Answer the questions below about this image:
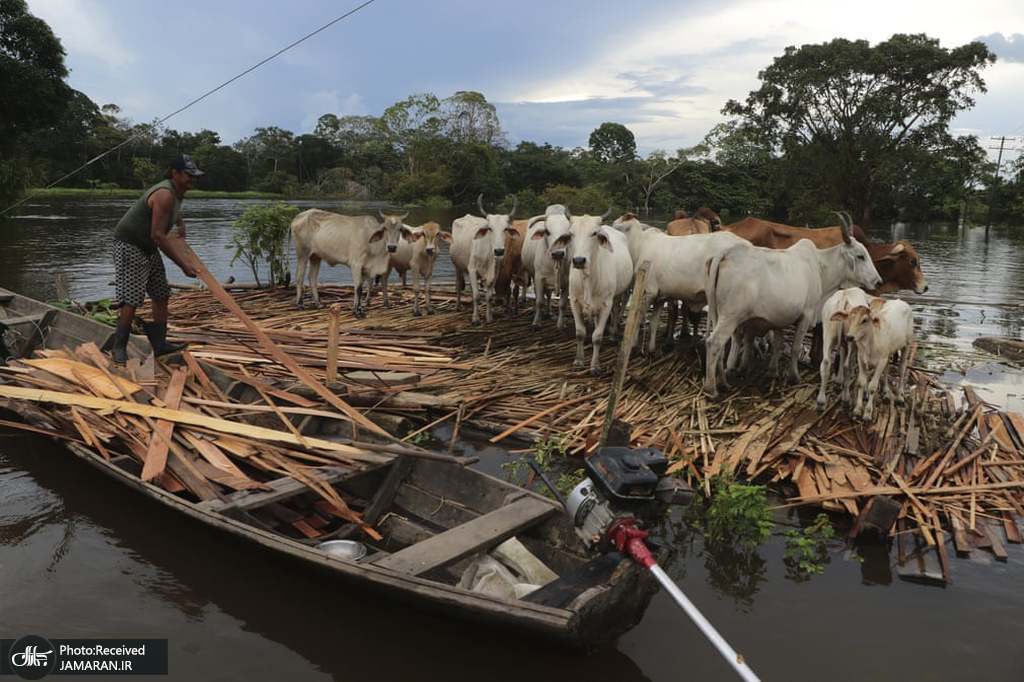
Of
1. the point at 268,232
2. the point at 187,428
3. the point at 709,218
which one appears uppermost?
the point at 268,232

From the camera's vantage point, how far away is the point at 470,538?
3994mm

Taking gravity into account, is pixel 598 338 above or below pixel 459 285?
below

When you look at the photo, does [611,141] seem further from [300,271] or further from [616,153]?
[300,271]

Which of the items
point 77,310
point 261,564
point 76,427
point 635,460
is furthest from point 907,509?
point 77,310

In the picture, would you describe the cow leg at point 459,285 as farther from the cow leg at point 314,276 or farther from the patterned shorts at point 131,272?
the patterned shorts at point 131,272

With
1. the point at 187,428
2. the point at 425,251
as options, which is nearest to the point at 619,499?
the point at 187,428

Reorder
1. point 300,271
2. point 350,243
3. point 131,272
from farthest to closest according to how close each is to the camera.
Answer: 1. point 300,271
2. point 350,243
3. point 131,272

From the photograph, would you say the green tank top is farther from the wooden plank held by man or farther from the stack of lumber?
the stack of lumber

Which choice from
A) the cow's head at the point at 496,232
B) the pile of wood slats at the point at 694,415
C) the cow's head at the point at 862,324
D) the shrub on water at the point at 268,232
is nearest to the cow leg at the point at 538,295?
the pile of wood slats at the point at 694,415

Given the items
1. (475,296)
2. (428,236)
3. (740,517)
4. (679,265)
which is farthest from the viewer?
(428,236)

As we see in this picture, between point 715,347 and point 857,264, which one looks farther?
point 857,264

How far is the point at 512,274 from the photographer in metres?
11.5

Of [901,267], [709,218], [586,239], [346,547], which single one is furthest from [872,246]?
[346,547]

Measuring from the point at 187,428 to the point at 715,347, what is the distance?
513cm
